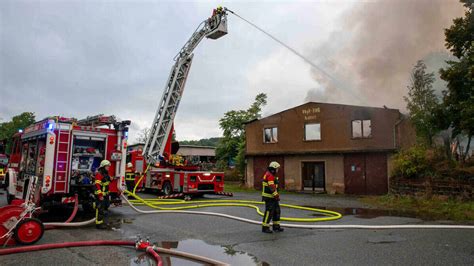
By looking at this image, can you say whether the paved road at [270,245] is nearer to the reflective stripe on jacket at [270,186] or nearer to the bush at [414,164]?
the reflective stripe on jacket at [270,186]

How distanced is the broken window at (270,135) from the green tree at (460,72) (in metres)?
12.0

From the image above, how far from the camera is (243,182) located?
92.8 feet

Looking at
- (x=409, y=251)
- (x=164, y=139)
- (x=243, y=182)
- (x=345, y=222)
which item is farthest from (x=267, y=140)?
(x=409, y=251)

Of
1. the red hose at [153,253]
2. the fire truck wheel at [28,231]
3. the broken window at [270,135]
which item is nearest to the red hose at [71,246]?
the red hose at [153,253]

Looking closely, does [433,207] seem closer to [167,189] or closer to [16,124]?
[167,189]

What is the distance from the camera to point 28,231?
6742 millimetres

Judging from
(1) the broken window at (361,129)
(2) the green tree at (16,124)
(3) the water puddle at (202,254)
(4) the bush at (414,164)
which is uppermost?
(2) the green tree at (16,124)

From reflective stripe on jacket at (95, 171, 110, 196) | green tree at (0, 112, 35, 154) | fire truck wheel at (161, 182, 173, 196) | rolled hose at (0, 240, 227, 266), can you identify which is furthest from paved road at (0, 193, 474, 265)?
green tree at (0, 112, 35, 154)

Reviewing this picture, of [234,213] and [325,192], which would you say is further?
[325,192]

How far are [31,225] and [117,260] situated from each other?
224 centimetres

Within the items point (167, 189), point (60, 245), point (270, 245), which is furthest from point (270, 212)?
point (167, 189)

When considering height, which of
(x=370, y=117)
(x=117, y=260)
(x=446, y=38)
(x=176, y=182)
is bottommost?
(x=117, y=260)

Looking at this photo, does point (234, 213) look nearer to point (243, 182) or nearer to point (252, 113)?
point (243, 182)

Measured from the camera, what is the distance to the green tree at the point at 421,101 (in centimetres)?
1886
